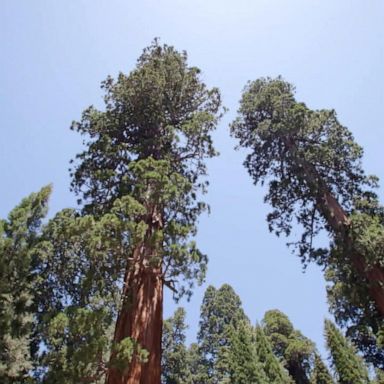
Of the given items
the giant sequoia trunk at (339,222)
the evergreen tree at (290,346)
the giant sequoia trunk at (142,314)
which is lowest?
the giant sequoia trunk at (142,314)


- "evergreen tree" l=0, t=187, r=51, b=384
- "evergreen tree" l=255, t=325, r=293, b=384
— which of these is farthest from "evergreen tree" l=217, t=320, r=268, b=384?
"evergreen tree" l=0, t=187, r=51, b=384

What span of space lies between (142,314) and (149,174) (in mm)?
3223

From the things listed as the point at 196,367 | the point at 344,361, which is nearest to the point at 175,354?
the point at 196,367

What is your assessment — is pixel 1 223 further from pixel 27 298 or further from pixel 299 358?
pixel 299 358

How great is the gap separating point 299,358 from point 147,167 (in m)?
24.2

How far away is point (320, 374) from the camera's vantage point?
2558 cm

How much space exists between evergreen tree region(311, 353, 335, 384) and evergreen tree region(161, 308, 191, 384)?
26.8ft

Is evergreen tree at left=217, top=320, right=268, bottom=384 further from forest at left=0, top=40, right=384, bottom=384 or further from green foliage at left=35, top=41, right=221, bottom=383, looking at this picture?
green foliage at left=35, top=41, right=221, bottom=383

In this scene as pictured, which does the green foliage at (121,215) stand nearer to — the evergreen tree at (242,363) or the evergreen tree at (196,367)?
the evergreen tree at (242,363)

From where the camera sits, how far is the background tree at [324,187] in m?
12.8

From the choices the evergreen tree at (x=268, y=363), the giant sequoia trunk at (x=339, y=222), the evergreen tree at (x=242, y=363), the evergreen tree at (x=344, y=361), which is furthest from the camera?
the evergreen tree at (x=268, y=363)

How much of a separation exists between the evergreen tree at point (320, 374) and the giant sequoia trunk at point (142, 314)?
67.1 ft

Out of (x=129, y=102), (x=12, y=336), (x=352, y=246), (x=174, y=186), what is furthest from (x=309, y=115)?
(x=12, y=336)

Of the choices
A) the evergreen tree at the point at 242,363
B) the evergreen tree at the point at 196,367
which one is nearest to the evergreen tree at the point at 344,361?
the evergreen tree at the point at 242,363
